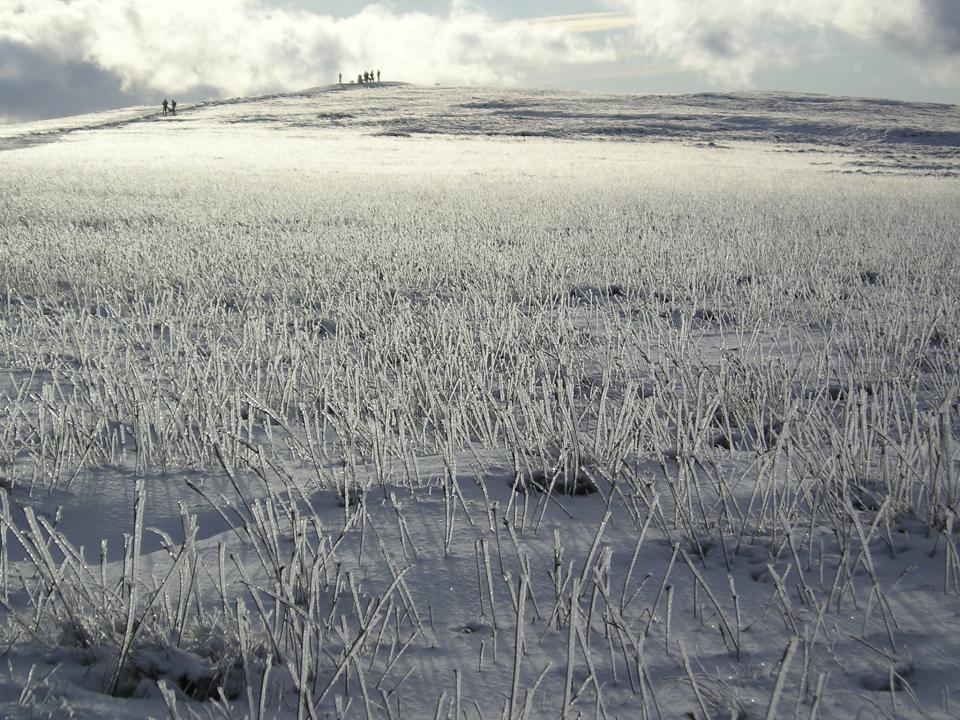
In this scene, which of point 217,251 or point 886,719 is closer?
point 886,719

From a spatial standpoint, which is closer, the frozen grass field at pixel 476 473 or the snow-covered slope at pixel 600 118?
the frozen grass field at pixel 476 473

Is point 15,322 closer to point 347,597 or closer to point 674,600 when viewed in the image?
point 347,597

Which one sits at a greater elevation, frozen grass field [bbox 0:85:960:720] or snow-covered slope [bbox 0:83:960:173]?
snow-covered slope [bbox 0:83:960:173]

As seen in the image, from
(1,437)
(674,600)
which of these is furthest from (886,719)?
(1,437)

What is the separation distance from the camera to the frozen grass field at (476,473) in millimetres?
1761

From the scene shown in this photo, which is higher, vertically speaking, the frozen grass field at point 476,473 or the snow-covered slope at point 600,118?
the snow-covered slope at point 600,118

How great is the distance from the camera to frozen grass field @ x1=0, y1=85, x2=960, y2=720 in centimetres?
176

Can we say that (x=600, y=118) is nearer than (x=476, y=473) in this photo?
No

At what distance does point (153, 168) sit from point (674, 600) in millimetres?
24490

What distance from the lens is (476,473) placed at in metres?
2.51

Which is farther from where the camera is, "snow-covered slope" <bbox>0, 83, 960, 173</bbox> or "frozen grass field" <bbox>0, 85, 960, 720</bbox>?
"snow-covered slope" <bbox>0, 83, 960, 173</bbox>

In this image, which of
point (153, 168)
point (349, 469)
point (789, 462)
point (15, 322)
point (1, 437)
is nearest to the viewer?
point (789, 462)

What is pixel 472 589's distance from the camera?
2.17 meters

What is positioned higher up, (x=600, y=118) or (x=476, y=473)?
(x=600, y=118)
